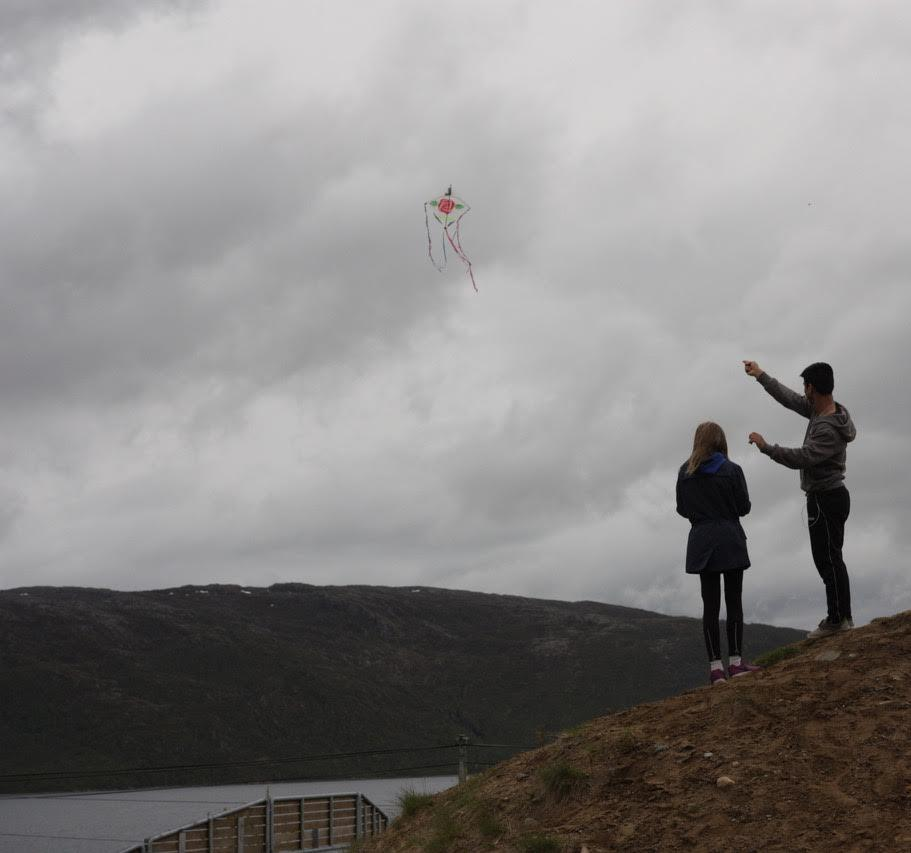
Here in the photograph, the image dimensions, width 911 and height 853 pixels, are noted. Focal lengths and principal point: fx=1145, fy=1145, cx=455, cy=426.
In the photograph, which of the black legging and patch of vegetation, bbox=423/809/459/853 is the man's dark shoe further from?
patch of vegetation, bbox=423/809/459/853

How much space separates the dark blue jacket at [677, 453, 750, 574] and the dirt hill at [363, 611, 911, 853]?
1069 mm

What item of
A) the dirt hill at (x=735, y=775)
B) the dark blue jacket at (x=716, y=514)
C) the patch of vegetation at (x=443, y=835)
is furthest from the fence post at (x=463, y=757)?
the dark blue jacket at (x=716, y=514)

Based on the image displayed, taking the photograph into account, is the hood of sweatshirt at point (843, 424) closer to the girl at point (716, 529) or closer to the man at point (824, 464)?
the man at point (824, 464)

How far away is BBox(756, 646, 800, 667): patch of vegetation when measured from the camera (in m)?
11.1

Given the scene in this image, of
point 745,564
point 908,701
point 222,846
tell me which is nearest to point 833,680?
point 908,701

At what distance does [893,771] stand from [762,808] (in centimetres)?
93

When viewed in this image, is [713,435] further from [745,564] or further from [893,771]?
[893,771]

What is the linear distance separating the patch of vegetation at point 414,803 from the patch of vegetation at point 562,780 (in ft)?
7.68

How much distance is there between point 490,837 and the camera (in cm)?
905

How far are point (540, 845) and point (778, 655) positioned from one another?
429cm

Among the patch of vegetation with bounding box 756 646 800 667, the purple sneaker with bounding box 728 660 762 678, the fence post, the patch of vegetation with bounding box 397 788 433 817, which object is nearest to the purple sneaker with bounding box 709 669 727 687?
the purple sneaker with bounding box 728 660 762 678

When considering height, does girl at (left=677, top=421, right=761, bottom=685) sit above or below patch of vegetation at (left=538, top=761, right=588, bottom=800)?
above

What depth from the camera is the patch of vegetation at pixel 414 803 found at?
37.2ft

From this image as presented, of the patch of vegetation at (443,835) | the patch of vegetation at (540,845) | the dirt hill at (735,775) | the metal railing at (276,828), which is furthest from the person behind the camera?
the metal railing at (276,828)
